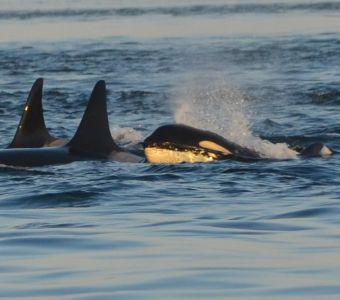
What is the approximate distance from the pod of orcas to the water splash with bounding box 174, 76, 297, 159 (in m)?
0.41

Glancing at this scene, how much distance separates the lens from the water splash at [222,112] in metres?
15.8

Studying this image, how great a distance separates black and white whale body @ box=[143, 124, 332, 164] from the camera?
1425 centimetres

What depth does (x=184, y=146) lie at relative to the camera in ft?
47.0

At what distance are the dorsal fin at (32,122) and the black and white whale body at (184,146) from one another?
6.87 ft

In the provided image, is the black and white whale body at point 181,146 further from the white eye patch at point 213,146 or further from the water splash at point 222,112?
the water splash at point 222,112

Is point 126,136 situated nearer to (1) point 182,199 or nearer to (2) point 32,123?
(2) point 32,123

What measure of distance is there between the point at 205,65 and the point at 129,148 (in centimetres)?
1710

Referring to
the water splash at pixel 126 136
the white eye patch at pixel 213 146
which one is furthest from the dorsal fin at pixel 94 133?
the water splash at pixel 126 136

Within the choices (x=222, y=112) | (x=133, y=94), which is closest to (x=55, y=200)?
(x=222, y=112)

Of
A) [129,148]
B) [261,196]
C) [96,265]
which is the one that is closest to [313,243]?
[96,265]

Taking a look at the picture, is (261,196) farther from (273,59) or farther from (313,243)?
(273,59)

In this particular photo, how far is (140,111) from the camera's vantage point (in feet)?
75.5

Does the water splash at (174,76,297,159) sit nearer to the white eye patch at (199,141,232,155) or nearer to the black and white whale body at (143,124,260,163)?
the white eye patch at (199,141,232,155)

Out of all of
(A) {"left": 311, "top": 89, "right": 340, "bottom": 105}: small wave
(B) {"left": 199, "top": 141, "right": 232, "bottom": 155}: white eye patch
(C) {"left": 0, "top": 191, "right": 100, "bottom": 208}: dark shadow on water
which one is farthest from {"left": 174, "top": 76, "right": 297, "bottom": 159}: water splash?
(C) {"left": 0, "top": 191, "right": 100, "bottom": 208}: dark shadow on water
